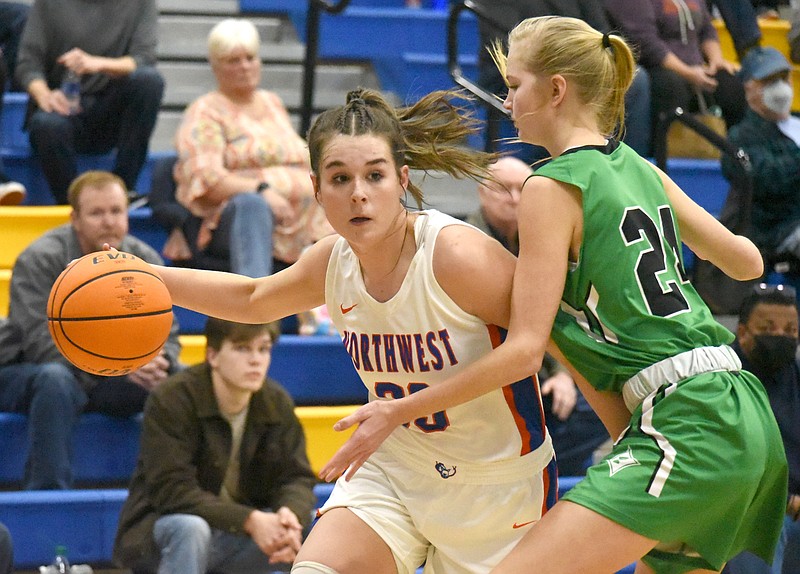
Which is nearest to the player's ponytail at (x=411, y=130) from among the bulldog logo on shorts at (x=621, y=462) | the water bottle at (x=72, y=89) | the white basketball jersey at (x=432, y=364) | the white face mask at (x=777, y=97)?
the white basketball jersey at (x=432, y=364)

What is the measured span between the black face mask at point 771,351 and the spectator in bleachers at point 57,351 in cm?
228

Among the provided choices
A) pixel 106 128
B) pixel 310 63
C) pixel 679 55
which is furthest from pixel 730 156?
pixel 106 128

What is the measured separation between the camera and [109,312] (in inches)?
119

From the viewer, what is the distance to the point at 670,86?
650cm

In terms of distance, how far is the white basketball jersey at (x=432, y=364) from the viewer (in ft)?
9.47

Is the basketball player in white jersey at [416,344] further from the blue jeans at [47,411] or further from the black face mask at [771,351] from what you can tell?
the black face mask at [771,351]

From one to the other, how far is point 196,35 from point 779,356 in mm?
4023

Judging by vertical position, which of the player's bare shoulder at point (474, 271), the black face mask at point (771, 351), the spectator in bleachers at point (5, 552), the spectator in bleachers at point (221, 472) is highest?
the player's bare shoulder at point (474, 271)

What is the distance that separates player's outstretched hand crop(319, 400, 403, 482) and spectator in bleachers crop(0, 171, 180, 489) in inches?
90.8

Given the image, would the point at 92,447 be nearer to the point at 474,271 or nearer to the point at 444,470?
the point at 444,470

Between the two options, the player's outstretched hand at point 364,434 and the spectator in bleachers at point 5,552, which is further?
the spectator in bleachers at point 5,552

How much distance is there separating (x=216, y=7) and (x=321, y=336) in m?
2.73

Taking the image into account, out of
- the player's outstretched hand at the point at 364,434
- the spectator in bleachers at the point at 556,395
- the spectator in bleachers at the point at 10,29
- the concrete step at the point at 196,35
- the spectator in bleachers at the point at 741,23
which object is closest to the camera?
the player's outstretched hand at the point at 364,434

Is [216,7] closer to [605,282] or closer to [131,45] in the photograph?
[131,45]
